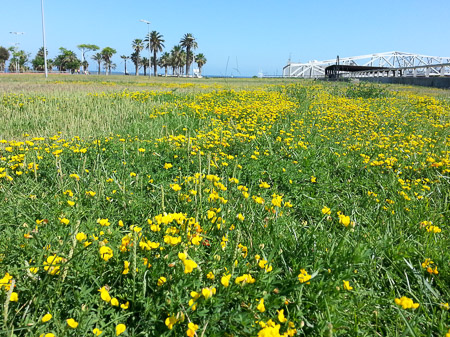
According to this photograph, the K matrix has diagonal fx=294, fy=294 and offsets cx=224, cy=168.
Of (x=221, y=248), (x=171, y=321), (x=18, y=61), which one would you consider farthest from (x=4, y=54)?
(x=171, y=321)

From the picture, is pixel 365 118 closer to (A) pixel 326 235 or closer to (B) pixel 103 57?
(A) pixel 326 235

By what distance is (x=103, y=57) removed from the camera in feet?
338

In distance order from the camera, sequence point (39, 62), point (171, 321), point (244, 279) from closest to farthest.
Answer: point (171, 321) < point (244, 279) < point (39, 62)

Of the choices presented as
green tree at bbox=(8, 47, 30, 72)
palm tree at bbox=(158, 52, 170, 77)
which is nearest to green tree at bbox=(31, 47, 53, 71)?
green tree at bbox=(8, 47, 30, 72)

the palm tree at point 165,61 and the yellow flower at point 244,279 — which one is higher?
the palm tree at point 165,61

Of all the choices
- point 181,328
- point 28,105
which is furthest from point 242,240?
point 28,105

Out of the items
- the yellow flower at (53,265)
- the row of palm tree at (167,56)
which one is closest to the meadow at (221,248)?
the yellow flower at (53,265)

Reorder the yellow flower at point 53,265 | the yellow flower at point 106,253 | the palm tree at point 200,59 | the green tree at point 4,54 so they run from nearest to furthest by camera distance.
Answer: the yellow flower at point 53,265 < the yellow flower at point 106,253 < the green tree at point 4,54 < the palm tree at point 200,59

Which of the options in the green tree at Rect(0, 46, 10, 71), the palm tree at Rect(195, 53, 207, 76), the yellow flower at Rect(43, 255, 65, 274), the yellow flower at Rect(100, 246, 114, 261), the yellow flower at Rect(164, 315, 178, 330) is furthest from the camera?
the palm tree at Rect(195, 53, 207, 76)

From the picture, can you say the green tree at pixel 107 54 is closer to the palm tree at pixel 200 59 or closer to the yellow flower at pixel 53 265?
the palm tree at pixel 200 59

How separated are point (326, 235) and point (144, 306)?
1434 mm

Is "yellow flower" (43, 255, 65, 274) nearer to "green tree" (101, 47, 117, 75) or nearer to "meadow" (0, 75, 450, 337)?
"meadow" (0, 75, 450, 337)

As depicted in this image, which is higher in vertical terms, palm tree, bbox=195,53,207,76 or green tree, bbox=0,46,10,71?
palm tree, bbox=195,53,207,76

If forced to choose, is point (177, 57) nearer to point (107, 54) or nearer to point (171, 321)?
point (107, 54)
